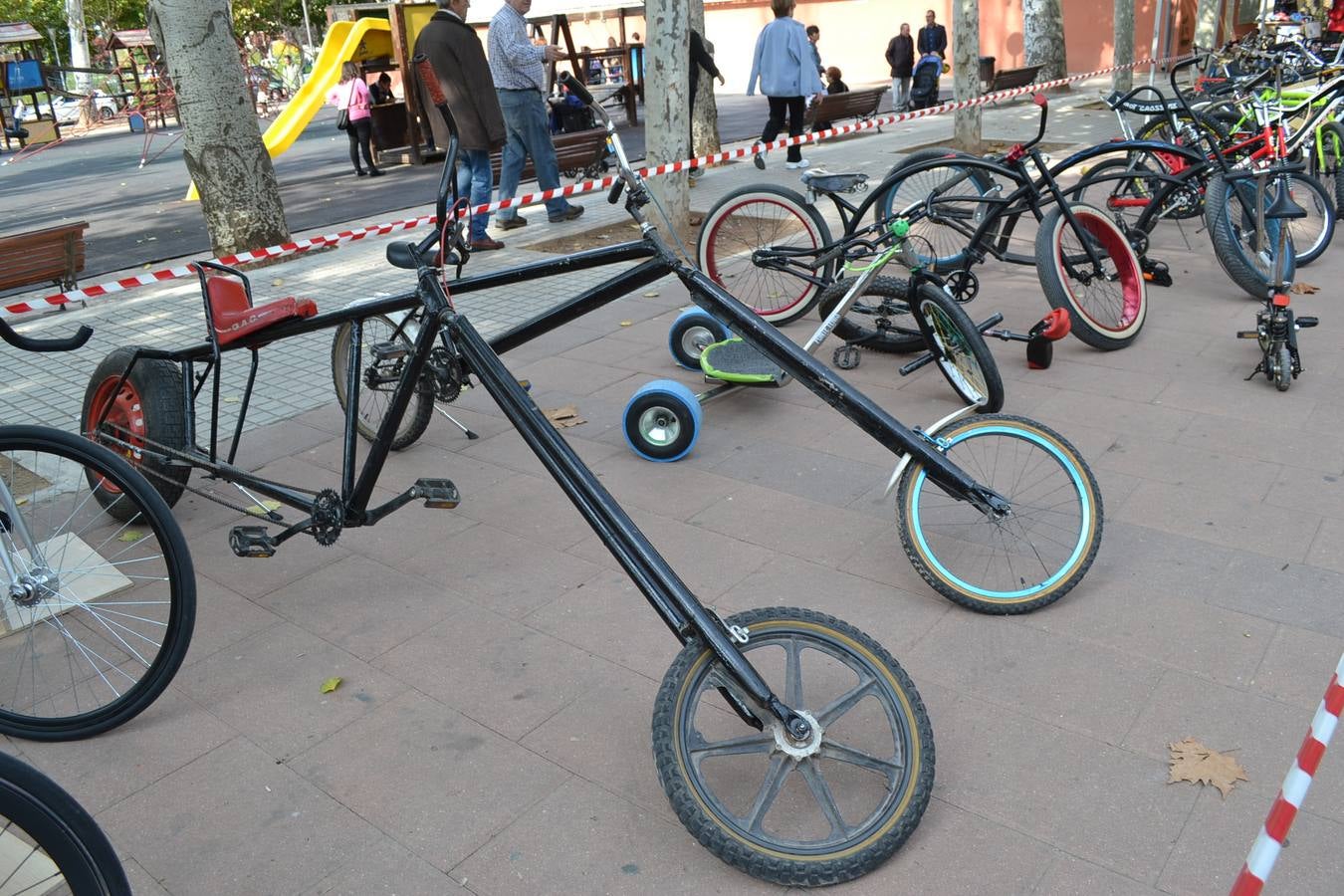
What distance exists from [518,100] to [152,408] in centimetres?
617

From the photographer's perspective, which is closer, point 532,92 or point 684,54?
point 684,54

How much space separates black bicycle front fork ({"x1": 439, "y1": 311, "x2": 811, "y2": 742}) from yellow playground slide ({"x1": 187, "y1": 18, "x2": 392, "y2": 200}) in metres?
15.6

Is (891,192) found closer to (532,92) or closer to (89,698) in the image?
(532,92)

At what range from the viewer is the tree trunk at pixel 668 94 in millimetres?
8312

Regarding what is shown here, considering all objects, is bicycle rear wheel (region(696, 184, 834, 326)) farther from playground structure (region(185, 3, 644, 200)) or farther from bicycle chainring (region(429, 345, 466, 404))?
playground structure (region(185, 3, 644, 200))

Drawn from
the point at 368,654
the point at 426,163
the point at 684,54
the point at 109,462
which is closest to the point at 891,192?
the point at 684,54

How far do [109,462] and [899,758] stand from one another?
2093mm

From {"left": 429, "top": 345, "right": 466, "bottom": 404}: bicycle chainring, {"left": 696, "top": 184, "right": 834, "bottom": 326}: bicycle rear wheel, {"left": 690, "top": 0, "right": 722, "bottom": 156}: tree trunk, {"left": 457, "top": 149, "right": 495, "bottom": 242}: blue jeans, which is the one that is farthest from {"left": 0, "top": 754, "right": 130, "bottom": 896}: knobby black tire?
{"left": 690, "top": 0, "right": 722, "bottom": 156}: tree trunk

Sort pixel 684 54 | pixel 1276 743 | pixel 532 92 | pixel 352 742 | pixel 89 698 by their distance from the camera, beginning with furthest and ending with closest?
pixel 532 92
pixel 684 54
pixel 89 698
pixel 352 742
pixel 1276 743

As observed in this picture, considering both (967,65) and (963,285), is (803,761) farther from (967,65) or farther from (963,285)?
(967,65)

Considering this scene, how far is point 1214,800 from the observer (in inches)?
100

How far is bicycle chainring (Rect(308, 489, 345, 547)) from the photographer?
3.49 metres

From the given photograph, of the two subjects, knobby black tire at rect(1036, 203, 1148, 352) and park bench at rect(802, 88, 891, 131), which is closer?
knobby black tire at rect(1036, 203, 1148, 352)

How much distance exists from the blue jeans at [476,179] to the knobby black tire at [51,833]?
7568 millimetres
